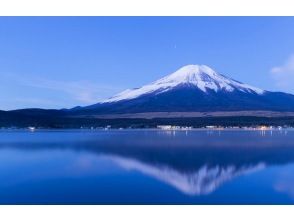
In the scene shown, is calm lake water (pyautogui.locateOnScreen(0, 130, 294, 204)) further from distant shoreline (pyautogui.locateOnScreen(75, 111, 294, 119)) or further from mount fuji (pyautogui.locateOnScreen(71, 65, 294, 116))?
mount fuji (pyautogui.locateOnScreen(71, 65, 294, 116))

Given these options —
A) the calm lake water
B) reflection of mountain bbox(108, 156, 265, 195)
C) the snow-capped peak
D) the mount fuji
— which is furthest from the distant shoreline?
reflection of mountain bbox(108, 156, 265, 195)

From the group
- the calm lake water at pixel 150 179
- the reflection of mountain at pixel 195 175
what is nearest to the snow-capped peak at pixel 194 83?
the calm lake water at pixel 150 179

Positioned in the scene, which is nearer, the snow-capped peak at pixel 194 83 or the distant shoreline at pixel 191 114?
the distant shoreline at pixel 191 114

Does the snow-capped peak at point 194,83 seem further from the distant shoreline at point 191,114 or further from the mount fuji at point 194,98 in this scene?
the distant shoreline at point 191,114

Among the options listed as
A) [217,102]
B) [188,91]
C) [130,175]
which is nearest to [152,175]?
[130,175]

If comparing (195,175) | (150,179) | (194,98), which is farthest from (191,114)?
(150,179)

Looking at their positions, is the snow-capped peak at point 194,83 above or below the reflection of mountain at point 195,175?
above

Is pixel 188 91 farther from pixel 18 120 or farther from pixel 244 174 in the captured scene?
pixel 244 174

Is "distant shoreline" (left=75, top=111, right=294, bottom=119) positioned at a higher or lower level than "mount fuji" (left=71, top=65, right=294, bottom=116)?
lower
